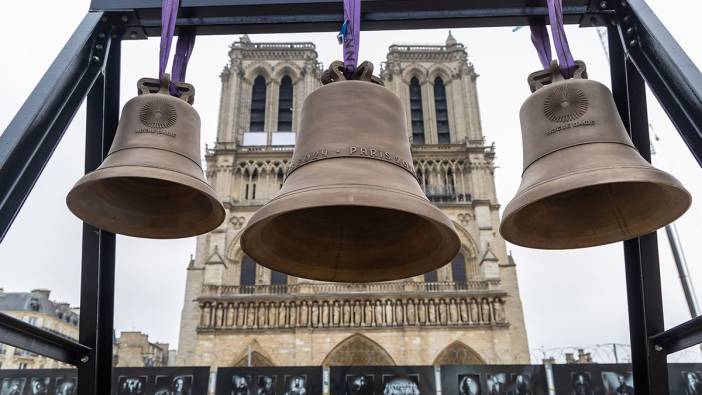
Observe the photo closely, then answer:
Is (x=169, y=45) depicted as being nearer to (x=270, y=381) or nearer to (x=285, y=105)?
(x=270, y=381)

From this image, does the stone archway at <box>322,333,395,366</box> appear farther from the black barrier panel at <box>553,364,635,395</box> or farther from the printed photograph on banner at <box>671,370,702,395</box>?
the printed photograph on banner at <box>671,370,702,395</box>

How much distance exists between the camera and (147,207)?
9.21ft

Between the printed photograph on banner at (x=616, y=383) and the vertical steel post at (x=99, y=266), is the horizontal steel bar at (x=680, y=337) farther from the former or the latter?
the printed photograph on banner at (x=616, y=383)

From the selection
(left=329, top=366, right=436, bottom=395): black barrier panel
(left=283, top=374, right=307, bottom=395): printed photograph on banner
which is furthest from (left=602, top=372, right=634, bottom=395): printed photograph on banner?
(left=283, top=374, right=307, bottom=395): printed photograph on banner

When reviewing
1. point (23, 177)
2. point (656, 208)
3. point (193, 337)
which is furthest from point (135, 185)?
point (193, 337)

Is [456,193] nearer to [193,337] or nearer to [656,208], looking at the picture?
[193,337]

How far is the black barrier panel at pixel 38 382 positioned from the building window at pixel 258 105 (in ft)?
73.3

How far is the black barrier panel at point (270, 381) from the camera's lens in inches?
424

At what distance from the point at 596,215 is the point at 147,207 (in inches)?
94.2

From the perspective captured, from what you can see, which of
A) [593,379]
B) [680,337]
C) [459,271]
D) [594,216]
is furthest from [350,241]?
[459,271]

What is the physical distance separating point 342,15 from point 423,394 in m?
9.57

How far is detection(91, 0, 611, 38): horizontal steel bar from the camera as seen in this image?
8.98 feet

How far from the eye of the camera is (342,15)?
279 cm

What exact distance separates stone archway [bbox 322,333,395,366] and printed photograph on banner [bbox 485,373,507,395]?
538 inches
